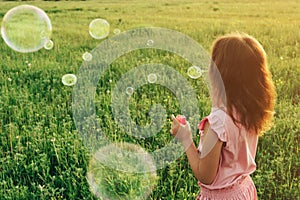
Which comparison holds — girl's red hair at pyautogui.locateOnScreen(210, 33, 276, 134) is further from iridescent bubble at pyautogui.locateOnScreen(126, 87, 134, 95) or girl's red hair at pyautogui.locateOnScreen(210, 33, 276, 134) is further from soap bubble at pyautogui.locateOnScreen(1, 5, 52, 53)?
soap bubble at pyautogui.locateOnScreen(1, 5, 52, 53)

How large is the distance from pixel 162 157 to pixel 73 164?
0.73 m

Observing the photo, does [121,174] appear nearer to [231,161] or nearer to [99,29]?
[231,161]

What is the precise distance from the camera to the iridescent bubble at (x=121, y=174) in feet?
11.3

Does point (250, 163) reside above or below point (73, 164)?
above

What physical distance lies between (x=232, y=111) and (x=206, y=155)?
0.84 ft

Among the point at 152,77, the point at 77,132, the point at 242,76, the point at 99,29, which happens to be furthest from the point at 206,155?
the point at 99,29

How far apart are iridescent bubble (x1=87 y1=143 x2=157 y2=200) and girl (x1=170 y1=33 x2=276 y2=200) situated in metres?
1.11

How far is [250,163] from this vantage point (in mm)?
A: 2459

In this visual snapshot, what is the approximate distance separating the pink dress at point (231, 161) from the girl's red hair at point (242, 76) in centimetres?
7

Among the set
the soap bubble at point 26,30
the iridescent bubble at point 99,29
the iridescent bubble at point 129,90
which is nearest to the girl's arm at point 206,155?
the iridescent bubble at point 129,90

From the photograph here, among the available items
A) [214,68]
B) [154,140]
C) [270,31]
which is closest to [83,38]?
[270,31]

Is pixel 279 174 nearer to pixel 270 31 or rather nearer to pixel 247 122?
pixel 247 122

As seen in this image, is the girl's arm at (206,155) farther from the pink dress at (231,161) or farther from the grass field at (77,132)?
the grass field at (77,132)

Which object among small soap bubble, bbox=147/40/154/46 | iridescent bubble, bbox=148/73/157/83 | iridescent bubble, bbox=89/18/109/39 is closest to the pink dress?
iridescent bubble, bbox=148/73/157/83
